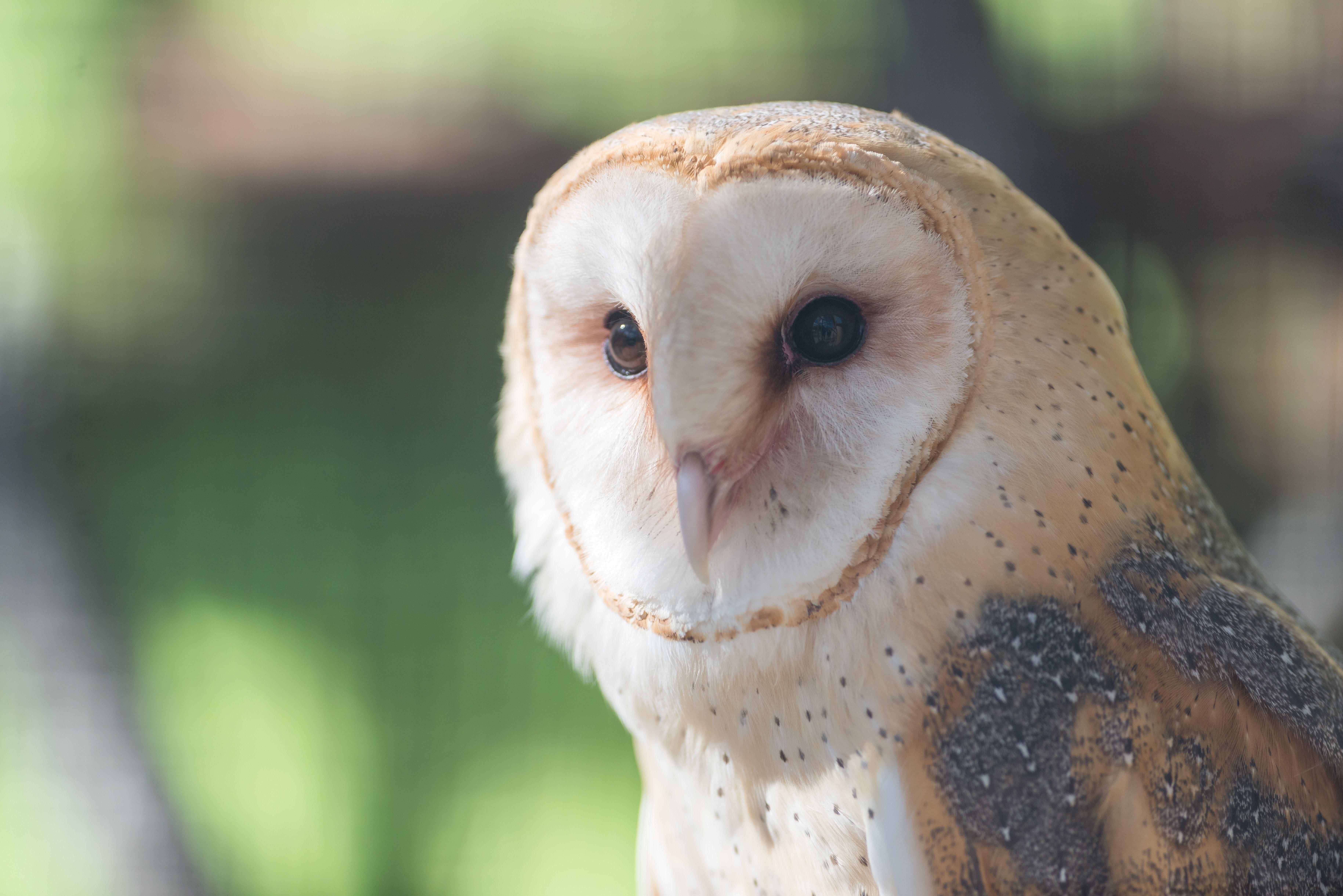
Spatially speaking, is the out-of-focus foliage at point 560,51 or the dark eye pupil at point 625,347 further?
the out-of-focus foliage at point 560,51

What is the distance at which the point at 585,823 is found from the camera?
203 centimetres

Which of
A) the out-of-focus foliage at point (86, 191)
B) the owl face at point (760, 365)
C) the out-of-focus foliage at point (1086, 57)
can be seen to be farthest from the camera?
the out-of-focus foliage at point (86, 191)

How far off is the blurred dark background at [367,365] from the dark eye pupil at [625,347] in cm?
137

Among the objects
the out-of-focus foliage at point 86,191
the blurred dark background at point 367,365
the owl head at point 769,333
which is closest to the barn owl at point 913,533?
the owl head at point 769,333

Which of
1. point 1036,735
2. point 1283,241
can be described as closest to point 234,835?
point 1036,735

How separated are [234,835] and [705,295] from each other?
204 centimetres

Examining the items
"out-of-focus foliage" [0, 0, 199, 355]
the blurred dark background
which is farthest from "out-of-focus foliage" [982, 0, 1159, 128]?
"out-of-focus foliage" [0, 0, 199, 355]

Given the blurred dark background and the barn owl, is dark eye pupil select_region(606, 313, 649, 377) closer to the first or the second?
the barn owl

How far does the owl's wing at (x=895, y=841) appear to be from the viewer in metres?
Result: 0.60

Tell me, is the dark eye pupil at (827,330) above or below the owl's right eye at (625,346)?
above

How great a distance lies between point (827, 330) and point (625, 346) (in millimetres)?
152

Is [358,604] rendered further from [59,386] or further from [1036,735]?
[1036,735]

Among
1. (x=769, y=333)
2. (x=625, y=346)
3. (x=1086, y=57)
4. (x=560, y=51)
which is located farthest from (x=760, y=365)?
(x=1086, y=57)

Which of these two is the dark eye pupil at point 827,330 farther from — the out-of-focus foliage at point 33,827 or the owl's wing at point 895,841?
the out-of-focus foliage at point 33,827
